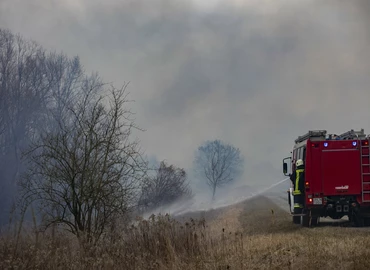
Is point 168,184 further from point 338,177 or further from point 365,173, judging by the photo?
point 365,173

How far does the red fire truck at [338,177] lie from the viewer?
15.6 m

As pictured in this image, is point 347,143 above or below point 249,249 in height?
above

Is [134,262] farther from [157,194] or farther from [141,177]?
[157,194]

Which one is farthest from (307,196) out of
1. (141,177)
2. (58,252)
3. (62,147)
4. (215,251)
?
(58,252)

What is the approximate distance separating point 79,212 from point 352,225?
9026 millimetres

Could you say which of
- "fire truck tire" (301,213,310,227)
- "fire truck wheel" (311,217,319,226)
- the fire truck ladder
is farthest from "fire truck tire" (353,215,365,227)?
"fire truck tire" (301,213,310,227)

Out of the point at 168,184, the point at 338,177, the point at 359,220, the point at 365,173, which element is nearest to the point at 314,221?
the point at 359,220

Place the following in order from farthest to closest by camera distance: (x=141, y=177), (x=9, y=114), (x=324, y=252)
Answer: (x=9, y=114) < (x=141, y=177) < (x=324, y=252)

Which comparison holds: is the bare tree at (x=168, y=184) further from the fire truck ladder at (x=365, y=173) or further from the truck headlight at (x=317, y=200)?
the fire truck ladder at (x=365, y=173)

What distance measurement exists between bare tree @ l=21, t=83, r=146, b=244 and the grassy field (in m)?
1.20

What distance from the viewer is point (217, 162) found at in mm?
64188

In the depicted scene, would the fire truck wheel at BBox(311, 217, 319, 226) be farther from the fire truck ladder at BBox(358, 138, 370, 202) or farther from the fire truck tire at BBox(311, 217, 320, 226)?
the fire truck ladder at BBox(358, 138, 370, 202)

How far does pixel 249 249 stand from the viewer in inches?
392

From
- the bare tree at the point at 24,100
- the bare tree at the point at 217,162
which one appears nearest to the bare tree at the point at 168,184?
the bare tree at the point at 24,100
